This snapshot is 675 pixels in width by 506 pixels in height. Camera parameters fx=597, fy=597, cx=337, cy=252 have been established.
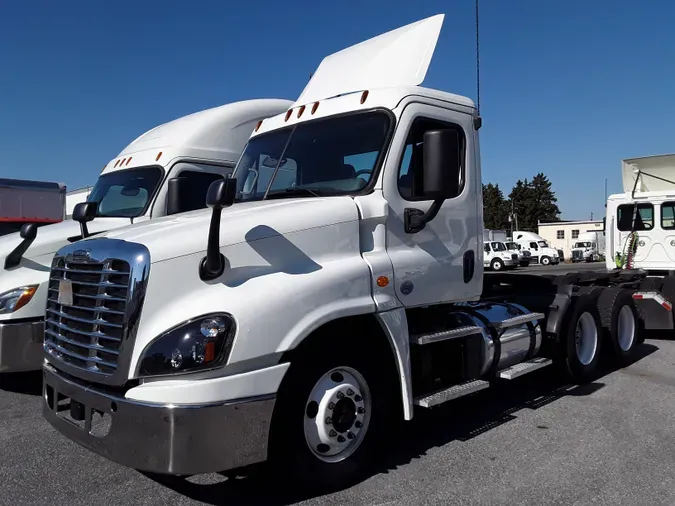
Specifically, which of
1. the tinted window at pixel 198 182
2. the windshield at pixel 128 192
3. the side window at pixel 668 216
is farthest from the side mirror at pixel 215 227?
the side window at pixel 668 216

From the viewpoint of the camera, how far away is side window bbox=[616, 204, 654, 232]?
11203 mm

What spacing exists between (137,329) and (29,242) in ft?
11.0

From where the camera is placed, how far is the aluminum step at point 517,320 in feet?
17.2

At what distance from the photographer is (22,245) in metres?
5.97

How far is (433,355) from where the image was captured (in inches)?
187

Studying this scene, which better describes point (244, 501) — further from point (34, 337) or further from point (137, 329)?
point (34, 337)

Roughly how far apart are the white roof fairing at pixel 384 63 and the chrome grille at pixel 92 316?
2709mm

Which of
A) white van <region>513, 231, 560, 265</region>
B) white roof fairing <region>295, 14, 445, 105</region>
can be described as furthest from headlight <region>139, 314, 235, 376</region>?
white van <region>513, 231, 560, 265</region>

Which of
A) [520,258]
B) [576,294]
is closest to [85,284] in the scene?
[576,294]

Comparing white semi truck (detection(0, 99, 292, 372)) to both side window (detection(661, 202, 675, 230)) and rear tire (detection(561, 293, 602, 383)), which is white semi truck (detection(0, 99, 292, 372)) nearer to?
rear tire (detection(561, 293, 602, 383))

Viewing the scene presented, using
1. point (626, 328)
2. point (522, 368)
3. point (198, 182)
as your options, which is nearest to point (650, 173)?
point (626, 328)

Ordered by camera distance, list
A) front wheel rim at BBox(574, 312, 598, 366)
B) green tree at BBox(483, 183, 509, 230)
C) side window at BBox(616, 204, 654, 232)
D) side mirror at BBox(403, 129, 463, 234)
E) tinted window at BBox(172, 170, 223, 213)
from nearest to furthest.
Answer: side mirror at BBox(403, 129, 463, 234), front wheel rim at BBox(574, 312, 598, 366), tinted window at BBox(172, 170, 223, 213), side window at BBox(616, 204, 654, 232), green tree at BBox(483, 183, 509, 230)

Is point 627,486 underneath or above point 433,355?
underneath

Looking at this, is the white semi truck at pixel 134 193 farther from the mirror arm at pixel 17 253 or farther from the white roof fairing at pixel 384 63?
the white roof fairing at pixel 384 63
